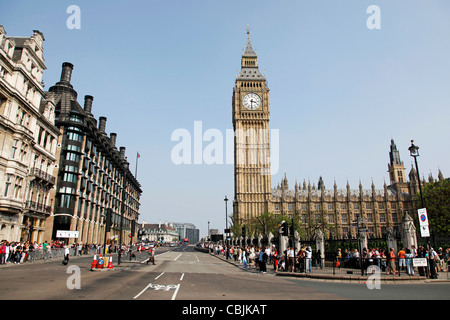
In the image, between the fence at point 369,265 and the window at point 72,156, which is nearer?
the fence at point 369,265

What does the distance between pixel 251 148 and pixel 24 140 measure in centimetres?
7508

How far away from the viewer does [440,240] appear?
111 ft

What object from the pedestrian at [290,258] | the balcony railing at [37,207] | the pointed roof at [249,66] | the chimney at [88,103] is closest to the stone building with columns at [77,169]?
the chimney at [88,103]

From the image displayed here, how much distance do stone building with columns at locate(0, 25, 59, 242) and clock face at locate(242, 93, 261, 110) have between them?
7025cm

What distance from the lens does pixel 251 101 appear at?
104812 millimetres

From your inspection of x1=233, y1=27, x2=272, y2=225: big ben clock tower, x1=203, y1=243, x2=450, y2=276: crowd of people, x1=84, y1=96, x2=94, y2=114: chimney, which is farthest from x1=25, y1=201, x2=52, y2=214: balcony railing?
x1=233, y1=27, x2=272, y2=225: big ben clock tower

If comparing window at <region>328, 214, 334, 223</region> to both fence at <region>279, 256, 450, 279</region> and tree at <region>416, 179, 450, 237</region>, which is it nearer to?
tree at <region>416, 179, 450, 237</region>

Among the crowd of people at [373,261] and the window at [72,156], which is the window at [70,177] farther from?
the crowd of people at [373,261]

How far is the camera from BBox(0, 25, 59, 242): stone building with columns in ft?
99.6

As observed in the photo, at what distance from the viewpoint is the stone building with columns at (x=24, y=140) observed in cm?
3036

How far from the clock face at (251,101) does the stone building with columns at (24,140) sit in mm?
70249

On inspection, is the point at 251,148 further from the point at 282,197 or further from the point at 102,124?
the point at 102,124
